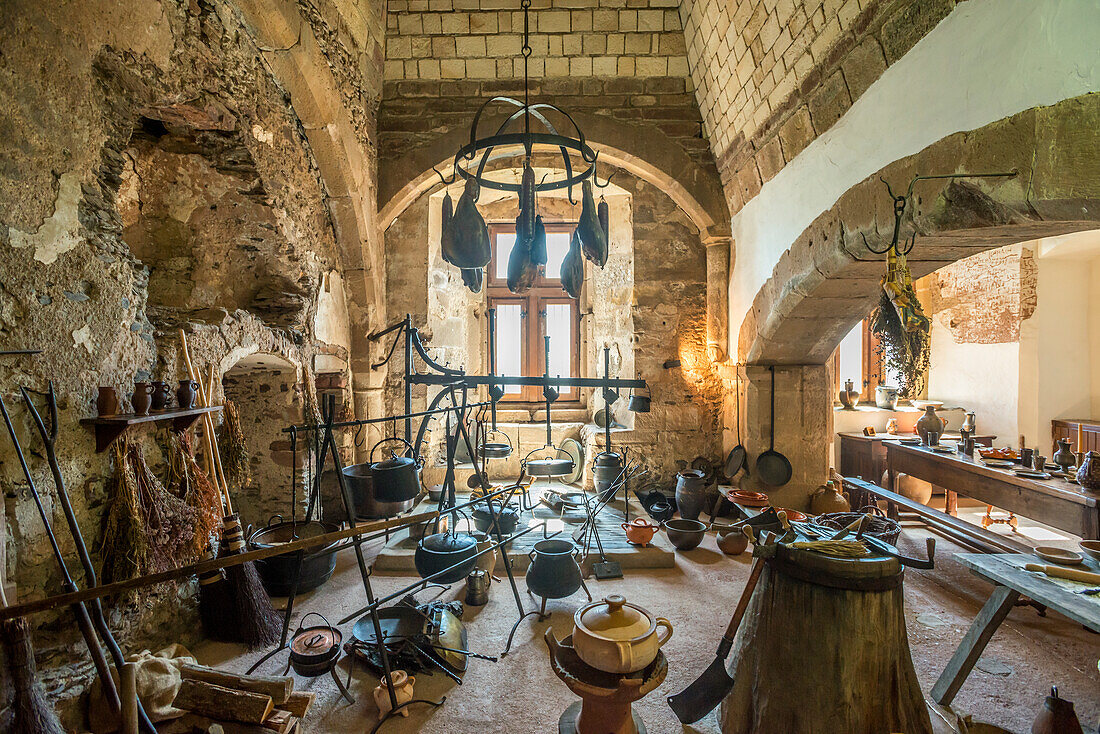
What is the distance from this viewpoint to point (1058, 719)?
208cm

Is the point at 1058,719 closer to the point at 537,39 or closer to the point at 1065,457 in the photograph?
the point at 1065,457

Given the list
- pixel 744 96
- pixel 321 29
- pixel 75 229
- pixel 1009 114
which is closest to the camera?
pixel 1009 114

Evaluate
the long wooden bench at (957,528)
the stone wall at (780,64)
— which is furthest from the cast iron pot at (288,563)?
the long wooden bench at (957,528)

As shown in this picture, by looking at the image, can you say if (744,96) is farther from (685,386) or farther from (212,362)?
(212,362)

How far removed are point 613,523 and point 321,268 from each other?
3684 mm

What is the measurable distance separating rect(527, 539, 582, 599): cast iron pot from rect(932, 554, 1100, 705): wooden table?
6.29 feet

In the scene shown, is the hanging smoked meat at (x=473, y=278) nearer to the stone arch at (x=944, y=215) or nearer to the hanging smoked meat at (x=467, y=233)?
the hanging smoked meat at (x=467, y=233)

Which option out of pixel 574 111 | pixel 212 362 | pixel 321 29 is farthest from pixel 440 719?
pixel 574 111

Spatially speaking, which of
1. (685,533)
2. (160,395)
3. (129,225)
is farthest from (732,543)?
(129,225)

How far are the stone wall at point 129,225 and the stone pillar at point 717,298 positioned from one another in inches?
161

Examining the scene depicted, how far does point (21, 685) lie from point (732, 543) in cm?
429

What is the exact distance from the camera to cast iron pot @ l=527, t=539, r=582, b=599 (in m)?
3.22

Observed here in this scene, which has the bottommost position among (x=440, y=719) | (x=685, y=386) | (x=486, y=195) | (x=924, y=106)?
(x=440, y=719)

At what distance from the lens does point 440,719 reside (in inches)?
96.7
